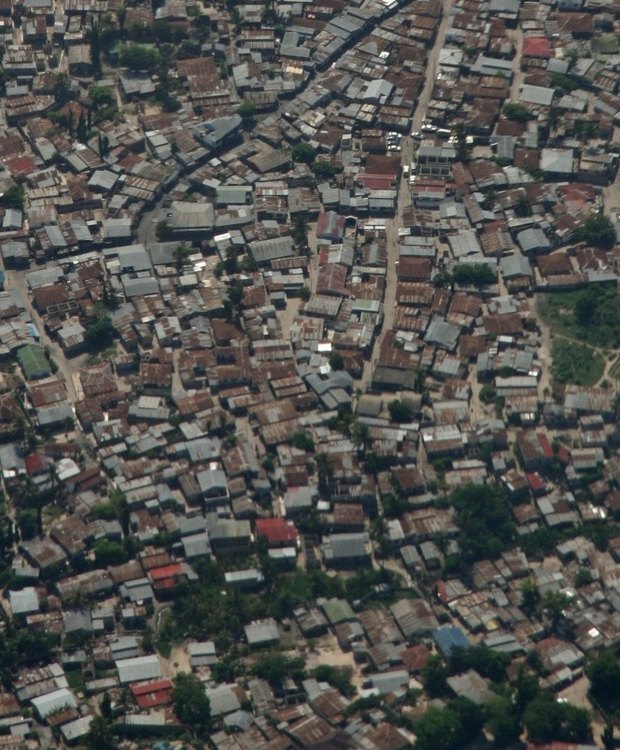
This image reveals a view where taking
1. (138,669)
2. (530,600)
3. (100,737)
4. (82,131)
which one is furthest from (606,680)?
(82,131)

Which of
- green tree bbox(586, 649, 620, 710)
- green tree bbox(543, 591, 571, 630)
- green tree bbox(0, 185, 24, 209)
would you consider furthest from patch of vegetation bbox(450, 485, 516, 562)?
green tree bbox(0, 185, 24, 209)

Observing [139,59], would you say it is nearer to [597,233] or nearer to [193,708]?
[597,233]

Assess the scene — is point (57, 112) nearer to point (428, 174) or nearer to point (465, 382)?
point (428, 174)

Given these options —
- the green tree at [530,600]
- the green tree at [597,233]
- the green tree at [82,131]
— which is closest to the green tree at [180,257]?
the green tree at [82,131]

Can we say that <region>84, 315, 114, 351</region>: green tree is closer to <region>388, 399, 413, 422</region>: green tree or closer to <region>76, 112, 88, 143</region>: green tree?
<region>76, 112, 88, 143</region>: green tree

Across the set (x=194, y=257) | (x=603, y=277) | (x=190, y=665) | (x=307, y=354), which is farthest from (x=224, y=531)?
(x=603, y=277)
